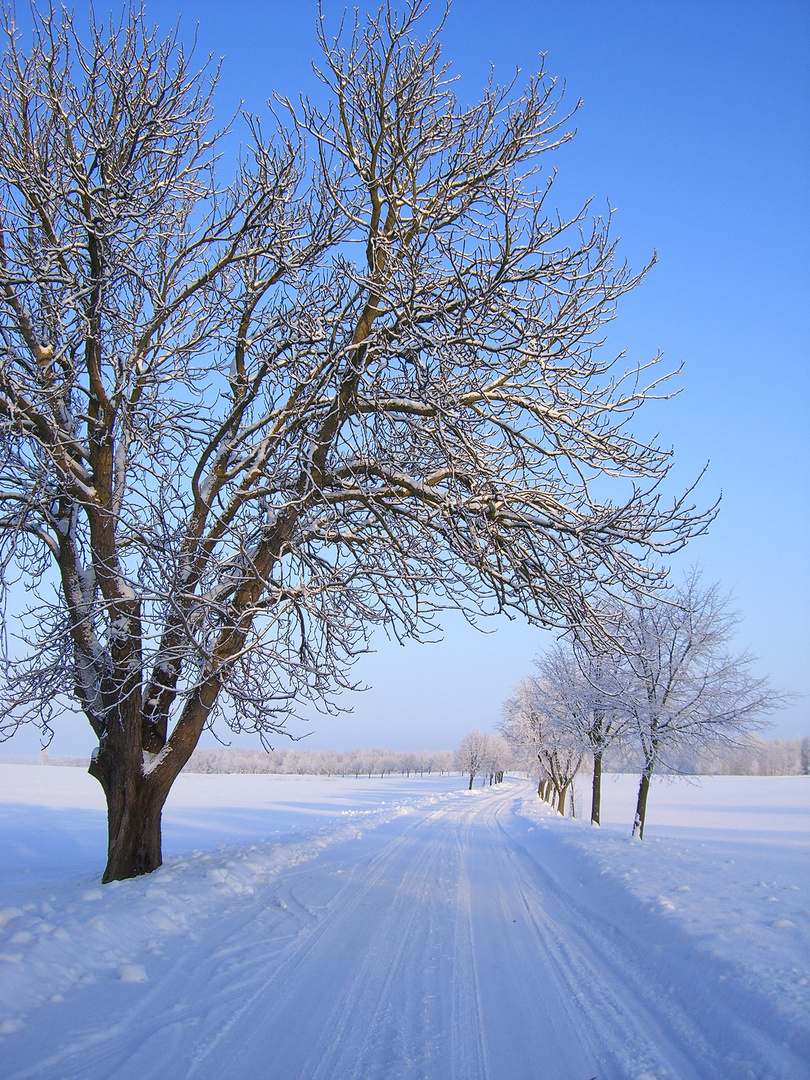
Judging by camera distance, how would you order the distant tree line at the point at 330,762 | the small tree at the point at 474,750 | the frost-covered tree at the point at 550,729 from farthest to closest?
1. the distant tree line at the point at 330,762
2. the small tree at the point at 474,750
3. the frost-covered tree at the point at 550,729

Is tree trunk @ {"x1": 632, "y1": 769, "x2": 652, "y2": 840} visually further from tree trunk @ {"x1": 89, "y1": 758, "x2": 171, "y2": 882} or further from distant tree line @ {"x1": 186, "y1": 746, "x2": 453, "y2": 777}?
distant tree line @ {"x1": 186, "y1": 746, "x2": 453, "y2": 777}

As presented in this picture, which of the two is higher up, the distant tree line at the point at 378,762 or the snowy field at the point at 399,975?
the snowy field at the point at 399,975

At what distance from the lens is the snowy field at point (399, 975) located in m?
2.86

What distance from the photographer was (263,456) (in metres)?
6.53

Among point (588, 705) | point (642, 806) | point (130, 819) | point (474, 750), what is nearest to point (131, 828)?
point (130, 819)

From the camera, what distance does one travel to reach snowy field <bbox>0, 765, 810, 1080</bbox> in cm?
286

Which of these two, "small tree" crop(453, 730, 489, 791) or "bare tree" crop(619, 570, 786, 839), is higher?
"bare tree" crop(619, 570, 786, 839)

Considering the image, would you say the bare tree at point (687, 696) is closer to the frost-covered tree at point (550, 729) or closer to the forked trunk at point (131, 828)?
the frost-covered tree at point (550, 729)

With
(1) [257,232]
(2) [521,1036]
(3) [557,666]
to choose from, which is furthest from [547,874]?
(3) [557,666]

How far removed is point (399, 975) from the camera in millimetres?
3957

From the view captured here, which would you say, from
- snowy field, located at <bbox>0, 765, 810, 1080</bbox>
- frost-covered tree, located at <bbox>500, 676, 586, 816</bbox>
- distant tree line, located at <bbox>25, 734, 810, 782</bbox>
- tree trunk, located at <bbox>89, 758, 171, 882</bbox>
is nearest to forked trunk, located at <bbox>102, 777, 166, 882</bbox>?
tree trunk, located at <bbox>89, 758, 171, 882</bbox>

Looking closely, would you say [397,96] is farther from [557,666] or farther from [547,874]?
[557,666]

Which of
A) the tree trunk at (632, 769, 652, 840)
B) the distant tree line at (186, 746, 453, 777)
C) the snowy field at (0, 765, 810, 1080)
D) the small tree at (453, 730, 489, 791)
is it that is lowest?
the distant tree line at (186, 746, 453, 777)

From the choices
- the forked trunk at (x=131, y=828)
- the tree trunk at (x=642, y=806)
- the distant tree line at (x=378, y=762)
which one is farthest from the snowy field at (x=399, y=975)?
the distant tree line at (x=378, y=762)
